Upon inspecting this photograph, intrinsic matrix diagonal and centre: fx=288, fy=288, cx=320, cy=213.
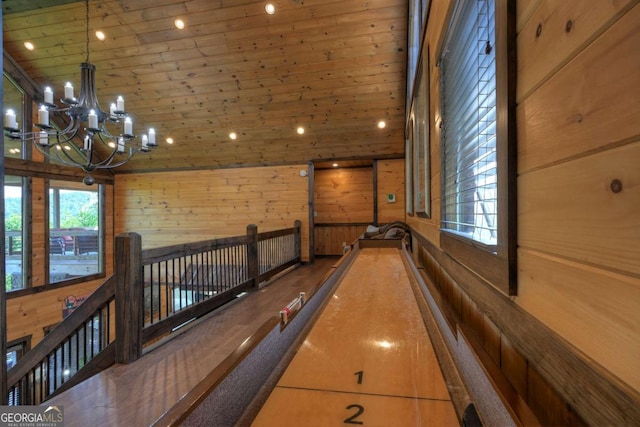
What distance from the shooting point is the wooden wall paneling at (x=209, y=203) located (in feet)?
21.7

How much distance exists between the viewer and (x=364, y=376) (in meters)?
0.76

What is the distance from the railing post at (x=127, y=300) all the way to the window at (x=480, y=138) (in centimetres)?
236

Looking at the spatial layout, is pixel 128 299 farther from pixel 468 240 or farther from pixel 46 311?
pixel 46 311

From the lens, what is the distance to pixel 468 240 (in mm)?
1046

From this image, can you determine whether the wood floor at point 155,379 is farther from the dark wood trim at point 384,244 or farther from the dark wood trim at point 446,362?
→ the dark wood trim at point 384,244

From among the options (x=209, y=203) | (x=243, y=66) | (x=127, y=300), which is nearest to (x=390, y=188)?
(x=243, y=66)

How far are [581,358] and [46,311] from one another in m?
7.95

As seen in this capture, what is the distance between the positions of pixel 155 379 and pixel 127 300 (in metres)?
0.66

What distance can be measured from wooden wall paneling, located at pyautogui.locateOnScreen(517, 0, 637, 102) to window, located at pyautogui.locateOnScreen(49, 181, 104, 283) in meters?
8.08

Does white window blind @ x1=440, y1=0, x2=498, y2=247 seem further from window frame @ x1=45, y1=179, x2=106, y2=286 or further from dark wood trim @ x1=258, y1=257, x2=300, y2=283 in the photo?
window frame @ x1=45, y1=179, x2=106, y2=286

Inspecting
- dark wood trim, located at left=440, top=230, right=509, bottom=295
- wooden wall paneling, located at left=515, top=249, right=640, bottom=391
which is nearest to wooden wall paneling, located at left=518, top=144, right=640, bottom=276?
wooden wall paneling, located at left=515, top=249, right=640, bottom=391

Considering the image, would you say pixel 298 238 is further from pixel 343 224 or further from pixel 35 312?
pixel 35 312

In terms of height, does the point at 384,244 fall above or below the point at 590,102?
below

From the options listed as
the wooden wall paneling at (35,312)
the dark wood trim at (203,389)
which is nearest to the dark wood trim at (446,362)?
the dark wood trim at (203,389)
